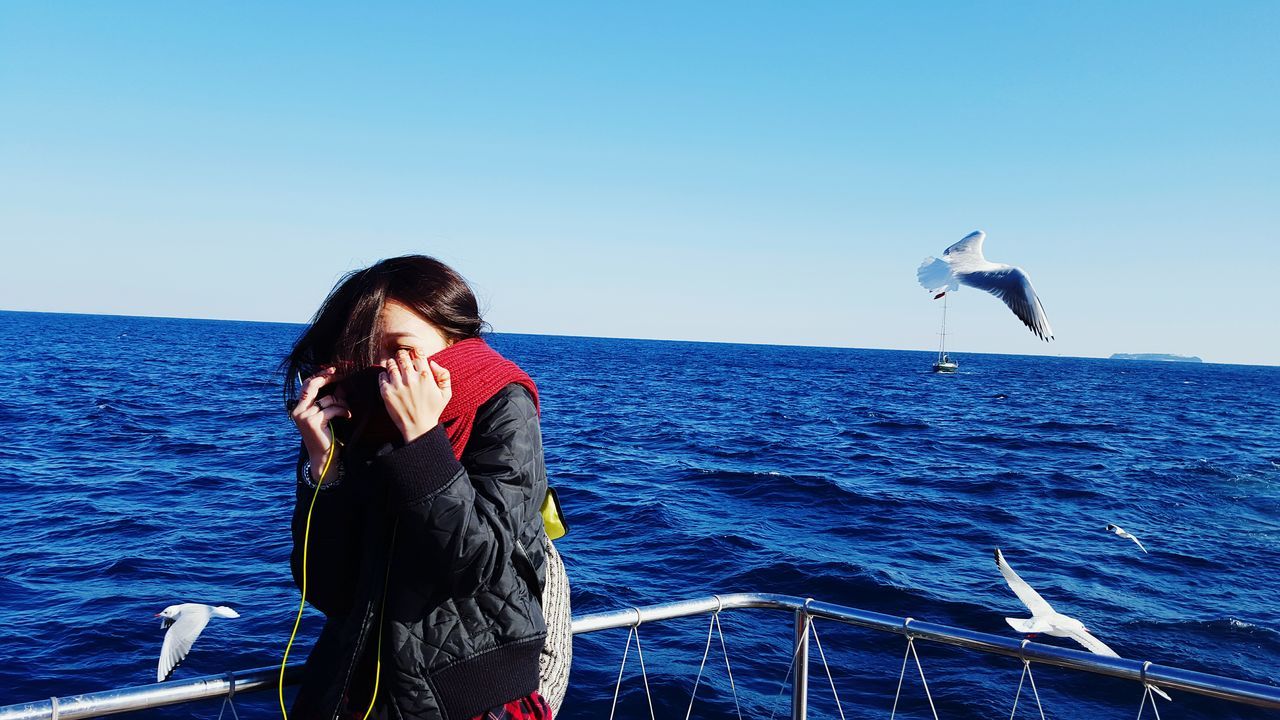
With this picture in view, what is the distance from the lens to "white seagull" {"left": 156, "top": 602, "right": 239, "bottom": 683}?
614 cm

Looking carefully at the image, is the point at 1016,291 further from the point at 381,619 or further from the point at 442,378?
the point at 381,619

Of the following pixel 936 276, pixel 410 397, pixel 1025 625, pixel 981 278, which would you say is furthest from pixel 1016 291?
pixel 410 397

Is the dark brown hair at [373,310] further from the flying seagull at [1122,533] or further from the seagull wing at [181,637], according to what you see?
the flying seagull at [1122,533]

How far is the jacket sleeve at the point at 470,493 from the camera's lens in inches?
56.4

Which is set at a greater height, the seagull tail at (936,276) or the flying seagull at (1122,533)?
the seagull tail at (936,276)

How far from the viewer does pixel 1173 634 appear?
934cm

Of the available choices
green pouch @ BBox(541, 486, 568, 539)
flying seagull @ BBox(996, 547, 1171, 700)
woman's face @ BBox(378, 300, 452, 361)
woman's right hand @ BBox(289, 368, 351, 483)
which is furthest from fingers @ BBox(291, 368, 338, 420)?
flying seagull @ BBox(996, 547, 1171, 700)

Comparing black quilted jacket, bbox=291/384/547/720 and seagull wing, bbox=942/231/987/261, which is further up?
seagull wing, bbox=942/231/987/261

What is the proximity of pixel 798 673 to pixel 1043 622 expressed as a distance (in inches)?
183

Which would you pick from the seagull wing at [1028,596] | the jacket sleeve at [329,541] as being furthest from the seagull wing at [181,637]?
the seagull wing at [1028,596]

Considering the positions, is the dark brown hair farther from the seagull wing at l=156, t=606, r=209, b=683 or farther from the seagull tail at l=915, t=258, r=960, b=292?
the seagull tail at l=915, t=258, r=960, b=292

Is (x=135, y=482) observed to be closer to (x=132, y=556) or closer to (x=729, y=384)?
(x=132, y=556)

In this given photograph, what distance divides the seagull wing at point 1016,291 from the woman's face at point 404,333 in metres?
7.25

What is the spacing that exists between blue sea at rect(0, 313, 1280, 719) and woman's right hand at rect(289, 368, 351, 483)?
18.9 feet
